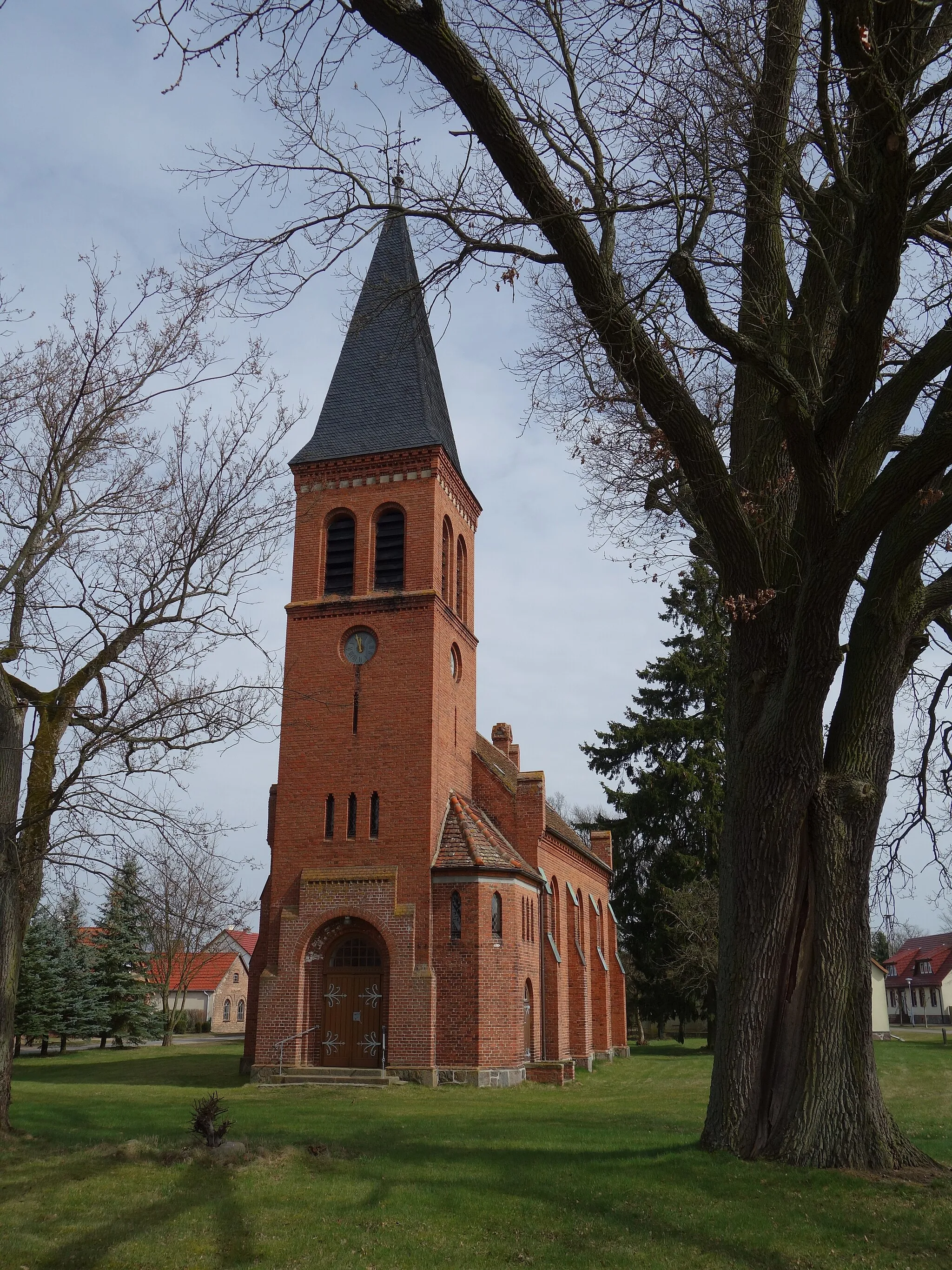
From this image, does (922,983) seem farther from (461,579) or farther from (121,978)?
(461,579)

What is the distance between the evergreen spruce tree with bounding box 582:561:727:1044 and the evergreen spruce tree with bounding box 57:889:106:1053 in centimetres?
1940

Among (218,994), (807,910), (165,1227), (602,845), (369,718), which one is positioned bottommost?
(218,994)

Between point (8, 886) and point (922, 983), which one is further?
point (922, 983)

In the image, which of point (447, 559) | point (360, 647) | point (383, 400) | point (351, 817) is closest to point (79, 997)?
point (351, 817)

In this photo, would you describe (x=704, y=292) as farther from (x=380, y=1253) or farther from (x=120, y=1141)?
(x=120, y=1141)

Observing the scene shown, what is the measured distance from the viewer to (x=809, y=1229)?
22.9ft

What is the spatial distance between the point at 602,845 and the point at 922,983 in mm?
45498

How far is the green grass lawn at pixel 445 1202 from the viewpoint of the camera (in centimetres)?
682

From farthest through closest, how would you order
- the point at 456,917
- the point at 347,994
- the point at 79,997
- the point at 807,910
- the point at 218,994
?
the point at 218,994 → the point at 79,997 → the point at 347,994 → the point at 456,917 → the point at 807,910

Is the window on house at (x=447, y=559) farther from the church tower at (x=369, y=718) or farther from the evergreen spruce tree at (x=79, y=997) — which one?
the evergreen spruce tree at (x=79, y=997)

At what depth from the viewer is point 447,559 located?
27.0 m

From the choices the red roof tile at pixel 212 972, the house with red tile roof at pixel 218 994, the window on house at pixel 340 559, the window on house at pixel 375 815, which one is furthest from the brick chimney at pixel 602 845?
the house with red tile roof at pixel 218 994

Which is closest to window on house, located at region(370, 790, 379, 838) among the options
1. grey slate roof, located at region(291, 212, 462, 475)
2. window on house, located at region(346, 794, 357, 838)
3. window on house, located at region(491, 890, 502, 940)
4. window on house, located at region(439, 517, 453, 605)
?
window on house, located at region(346, 794, 357, 838)

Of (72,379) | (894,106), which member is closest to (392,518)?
(72,379)
